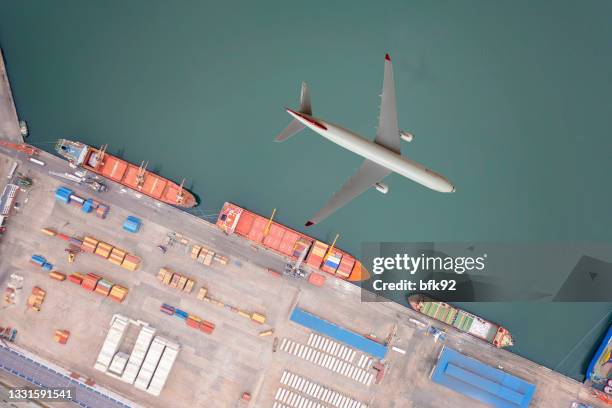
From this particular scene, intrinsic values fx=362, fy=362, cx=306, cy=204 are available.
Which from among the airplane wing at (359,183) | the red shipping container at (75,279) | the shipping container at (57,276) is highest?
the airplane wing at (359,183)

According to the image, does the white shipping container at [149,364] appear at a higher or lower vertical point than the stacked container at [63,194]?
lower

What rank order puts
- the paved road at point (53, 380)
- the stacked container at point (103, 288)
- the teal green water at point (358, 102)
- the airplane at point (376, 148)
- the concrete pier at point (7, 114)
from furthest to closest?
the teal green water at point (358, 102) → the concrete pier at point (7, 114) → the stacked container at point (103, 288) → the paved road at point (53, 380) → the airplane at point (376, 148)

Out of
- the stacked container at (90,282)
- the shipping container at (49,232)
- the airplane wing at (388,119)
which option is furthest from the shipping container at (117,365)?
the airplane wing at (388,119)

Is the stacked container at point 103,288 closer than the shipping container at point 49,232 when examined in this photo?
Yes

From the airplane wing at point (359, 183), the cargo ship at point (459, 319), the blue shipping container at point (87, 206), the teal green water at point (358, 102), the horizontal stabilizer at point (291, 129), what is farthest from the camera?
the teal green water at point (358, 102)

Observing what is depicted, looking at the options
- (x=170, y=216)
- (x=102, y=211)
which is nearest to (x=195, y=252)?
(x=170, y=216)

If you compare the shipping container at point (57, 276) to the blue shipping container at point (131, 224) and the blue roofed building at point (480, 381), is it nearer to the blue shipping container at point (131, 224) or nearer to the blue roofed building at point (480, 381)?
the blue shipping container at point (131, 224)
